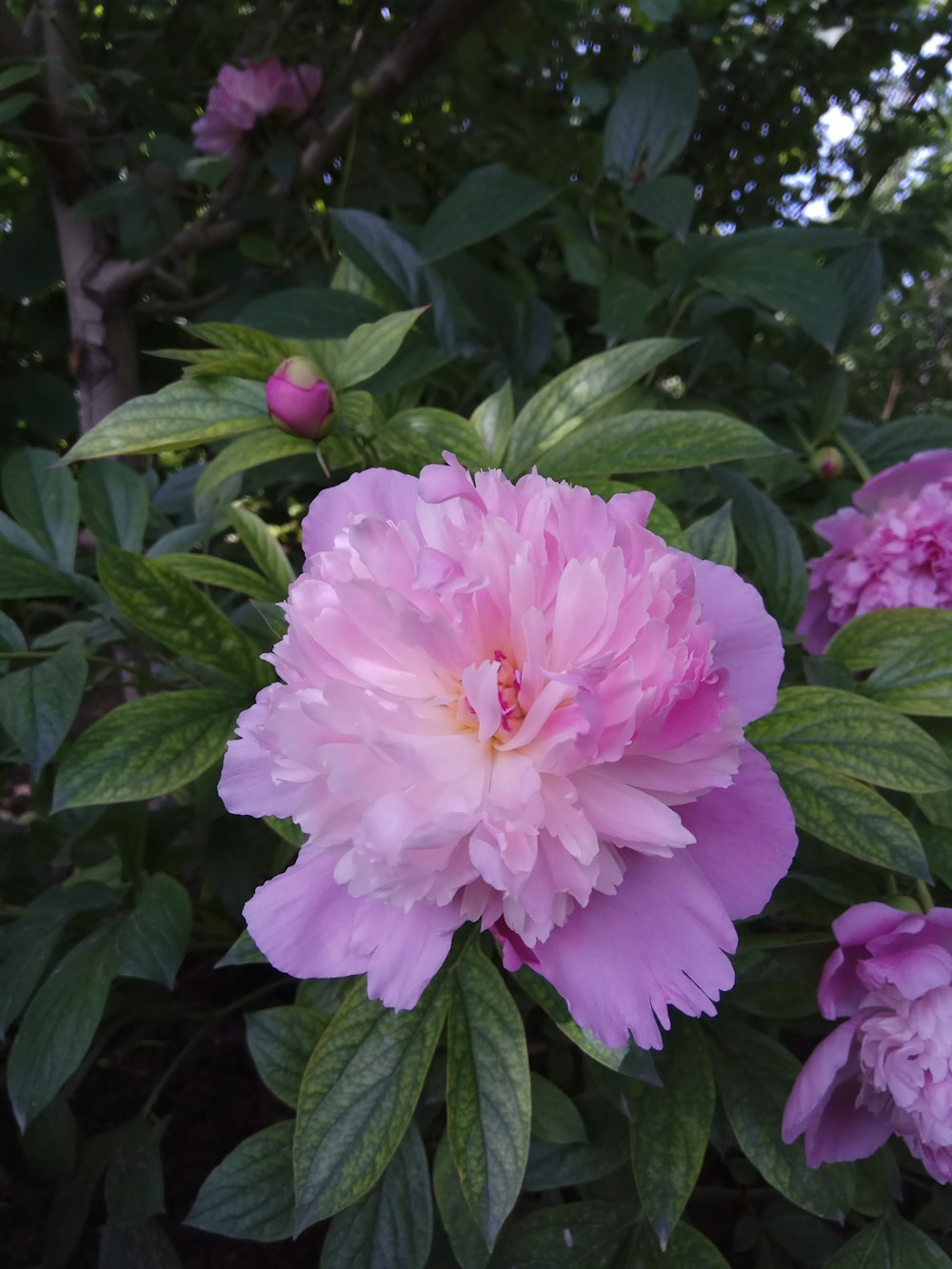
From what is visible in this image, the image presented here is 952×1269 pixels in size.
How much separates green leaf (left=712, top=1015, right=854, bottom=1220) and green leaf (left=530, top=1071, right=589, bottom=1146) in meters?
0.10

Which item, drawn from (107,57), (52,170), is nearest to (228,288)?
(52,170)

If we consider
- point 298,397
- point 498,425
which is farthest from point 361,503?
point 498,425

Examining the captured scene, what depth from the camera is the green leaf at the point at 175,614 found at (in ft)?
1.76

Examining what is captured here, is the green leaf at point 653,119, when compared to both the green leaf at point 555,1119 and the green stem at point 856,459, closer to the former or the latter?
the green stem at point 856,459

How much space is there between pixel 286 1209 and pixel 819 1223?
1.45 feet

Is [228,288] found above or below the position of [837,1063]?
above

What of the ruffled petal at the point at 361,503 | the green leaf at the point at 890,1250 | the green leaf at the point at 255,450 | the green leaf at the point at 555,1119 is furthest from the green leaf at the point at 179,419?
the green leaf at the point at 890,1250

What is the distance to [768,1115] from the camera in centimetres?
58

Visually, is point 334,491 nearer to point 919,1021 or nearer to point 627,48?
point 919,1021

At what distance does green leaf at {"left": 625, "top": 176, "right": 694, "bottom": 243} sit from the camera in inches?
33.5

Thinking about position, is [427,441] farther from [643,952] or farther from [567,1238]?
[567,1238]

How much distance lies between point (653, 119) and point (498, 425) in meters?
0.51

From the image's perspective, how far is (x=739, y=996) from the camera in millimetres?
Result: 606

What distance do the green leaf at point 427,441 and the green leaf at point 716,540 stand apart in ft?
0.50
